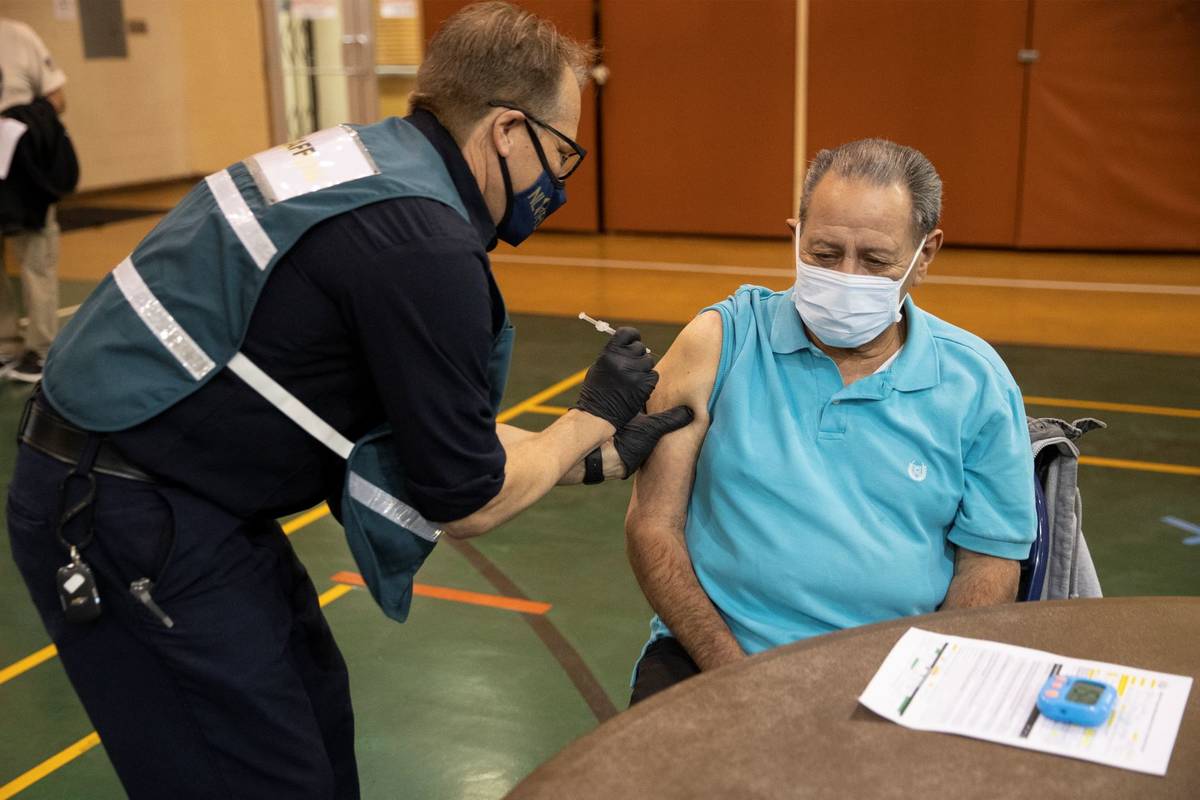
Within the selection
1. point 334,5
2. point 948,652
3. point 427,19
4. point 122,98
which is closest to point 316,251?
point 948,652

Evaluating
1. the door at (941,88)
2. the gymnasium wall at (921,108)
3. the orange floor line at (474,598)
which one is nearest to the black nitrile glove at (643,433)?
the orange floor line at (474,598)

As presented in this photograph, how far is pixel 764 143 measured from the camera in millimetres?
9344

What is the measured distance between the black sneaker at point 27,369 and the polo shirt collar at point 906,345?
4952 mm

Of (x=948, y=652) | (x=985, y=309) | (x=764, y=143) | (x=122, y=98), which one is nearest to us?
(x=948, y=652)

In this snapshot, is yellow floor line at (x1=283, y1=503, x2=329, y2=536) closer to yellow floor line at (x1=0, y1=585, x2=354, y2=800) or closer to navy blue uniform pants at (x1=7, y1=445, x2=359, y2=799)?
yellow floor line at (x1=0, y1=585, x2=354, y2=800)

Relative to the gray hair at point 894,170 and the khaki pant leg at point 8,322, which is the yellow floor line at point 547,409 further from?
the gray hair at point 894,170

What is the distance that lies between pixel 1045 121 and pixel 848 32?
151 cm

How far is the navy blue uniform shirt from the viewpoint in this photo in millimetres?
1626

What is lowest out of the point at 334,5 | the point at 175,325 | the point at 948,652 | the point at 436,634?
the point at 436,634

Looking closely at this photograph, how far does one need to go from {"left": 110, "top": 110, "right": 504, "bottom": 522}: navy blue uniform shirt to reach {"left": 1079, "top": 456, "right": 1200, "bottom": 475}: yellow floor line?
3595 millimetres

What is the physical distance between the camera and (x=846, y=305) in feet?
6.95

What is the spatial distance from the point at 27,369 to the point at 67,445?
16.1 ft

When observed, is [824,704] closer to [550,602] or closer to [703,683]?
[703,683]

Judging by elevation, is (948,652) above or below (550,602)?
above
